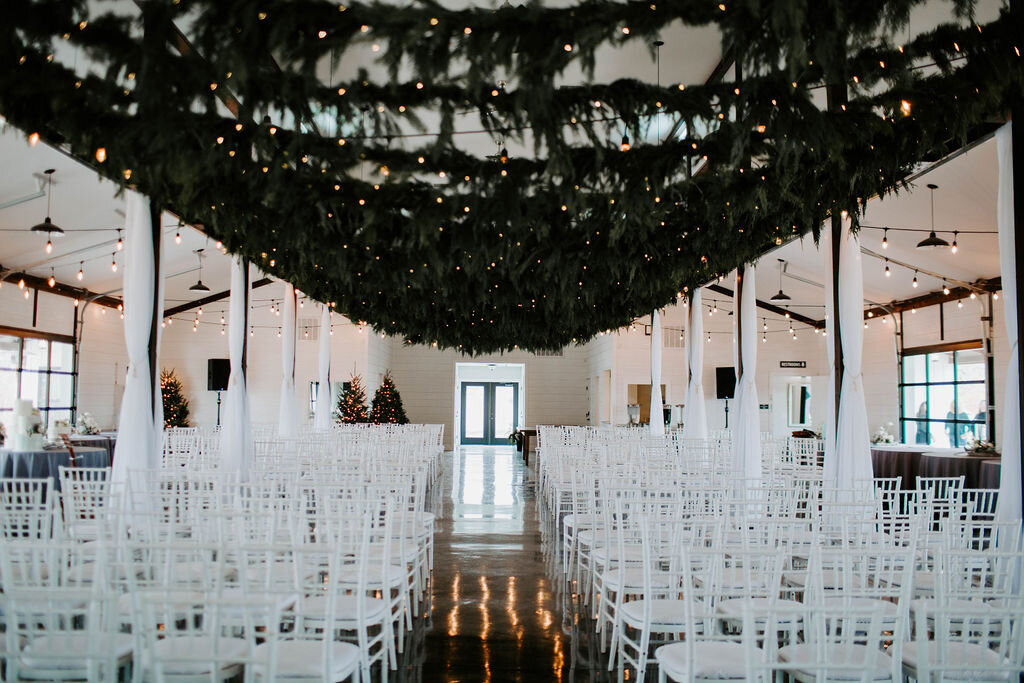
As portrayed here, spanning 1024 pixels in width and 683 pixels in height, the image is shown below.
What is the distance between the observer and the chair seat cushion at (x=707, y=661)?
2994 millimetres

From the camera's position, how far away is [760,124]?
11.8 ft

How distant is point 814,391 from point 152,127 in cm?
1973

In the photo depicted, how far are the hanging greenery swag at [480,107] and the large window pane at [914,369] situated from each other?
39.2 feet

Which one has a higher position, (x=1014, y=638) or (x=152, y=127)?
(x=152, y=127)

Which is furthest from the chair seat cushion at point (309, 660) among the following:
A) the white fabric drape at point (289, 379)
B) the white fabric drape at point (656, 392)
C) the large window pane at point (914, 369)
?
the large window pane at point (914, 369)

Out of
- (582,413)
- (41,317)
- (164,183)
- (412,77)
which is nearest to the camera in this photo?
(412,77)

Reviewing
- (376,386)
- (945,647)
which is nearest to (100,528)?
(945,647)

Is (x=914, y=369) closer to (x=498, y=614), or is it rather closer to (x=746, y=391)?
(x=746, y=391)

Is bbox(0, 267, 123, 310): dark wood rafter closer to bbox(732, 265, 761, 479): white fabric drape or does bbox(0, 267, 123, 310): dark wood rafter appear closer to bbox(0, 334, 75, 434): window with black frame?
bbox(0, 334, 75, 434): window with black frame

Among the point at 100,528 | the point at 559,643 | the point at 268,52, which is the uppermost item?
the point at 268,52

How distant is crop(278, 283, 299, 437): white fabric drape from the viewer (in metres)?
12.5

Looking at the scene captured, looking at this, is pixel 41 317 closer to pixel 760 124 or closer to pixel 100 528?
pixel 100 528

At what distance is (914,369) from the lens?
16078mm

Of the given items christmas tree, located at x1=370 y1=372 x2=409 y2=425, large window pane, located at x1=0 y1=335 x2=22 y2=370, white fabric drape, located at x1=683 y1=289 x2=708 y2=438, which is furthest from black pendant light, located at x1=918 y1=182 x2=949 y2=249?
large window pane, located at x1=0 y1=335 x2=22 y2=370
